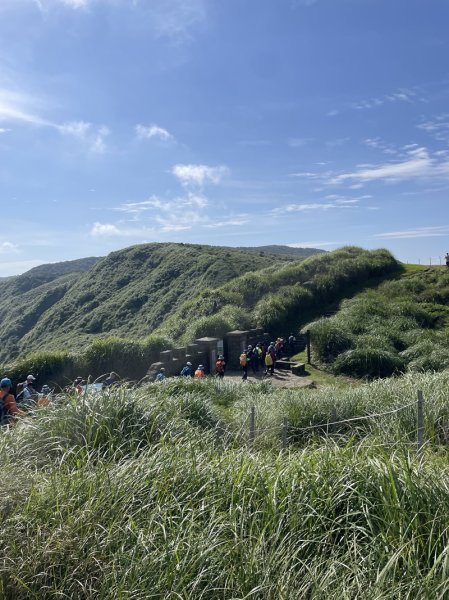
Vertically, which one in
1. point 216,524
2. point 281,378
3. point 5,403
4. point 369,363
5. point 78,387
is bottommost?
point 281,378

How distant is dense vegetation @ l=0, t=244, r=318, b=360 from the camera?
164 feet

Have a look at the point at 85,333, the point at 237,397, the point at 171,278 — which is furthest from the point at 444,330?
the point at 171,278

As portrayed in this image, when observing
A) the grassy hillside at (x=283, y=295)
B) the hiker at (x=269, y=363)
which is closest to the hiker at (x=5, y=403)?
the hiker at (x=269, y=363)

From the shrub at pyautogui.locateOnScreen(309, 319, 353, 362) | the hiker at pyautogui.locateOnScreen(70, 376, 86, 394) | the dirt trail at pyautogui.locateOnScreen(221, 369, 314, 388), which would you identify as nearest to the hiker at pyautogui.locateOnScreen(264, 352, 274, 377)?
the dirt trail at pyautogui.locateOnScreen(221, 369, 314, 388)

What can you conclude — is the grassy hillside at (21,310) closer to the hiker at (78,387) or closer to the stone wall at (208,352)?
the stone wall at (208,352)

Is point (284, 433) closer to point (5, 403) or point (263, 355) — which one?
point (5, 403)

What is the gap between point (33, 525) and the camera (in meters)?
3.71

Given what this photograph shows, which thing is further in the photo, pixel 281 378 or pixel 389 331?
pixel 389 331

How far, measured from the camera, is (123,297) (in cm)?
5978

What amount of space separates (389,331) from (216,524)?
18.0 meters

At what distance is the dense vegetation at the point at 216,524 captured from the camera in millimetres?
3223

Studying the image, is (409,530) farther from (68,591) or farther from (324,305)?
(324,305)

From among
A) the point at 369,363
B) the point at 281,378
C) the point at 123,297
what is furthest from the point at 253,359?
the point at 123,297

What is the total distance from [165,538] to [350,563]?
119cm
